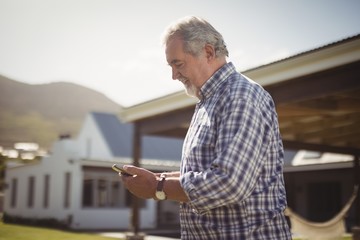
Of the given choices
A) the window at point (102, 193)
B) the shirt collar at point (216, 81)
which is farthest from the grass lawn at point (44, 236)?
the shirt collar at point (216, 81)

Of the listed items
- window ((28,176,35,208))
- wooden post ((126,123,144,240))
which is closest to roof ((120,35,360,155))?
wooden post ((126,123,144,240))

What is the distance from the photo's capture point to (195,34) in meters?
1.79

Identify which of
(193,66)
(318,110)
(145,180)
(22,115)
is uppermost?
(22,115)

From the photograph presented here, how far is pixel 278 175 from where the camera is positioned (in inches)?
67.6

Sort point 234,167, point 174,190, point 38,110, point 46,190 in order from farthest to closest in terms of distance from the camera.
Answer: point 38,110 < point 46,190 < point 174,190 < point 234,167

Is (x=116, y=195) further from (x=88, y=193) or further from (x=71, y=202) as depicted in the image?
(x=71, y=202)

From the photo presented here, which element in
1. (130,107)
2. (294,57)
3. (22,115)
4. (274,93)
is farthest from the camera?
(22,115)

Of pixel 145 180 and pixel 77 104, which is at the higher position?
pixel 77 104

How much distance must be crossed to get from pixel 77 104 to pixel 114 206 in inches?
7111

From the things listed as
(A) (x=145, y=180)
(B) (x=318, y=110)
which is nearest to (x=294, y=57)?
(B) (x=318, y=110)

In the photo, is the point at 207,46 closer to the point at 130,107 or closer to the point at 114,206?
the point at 130,107

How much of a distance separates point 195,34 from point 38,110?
187517mm

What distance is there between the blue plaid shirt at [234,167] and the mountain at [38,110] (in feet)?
501

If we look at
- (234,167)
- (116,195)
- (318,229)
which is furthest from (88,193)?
(234,167)
